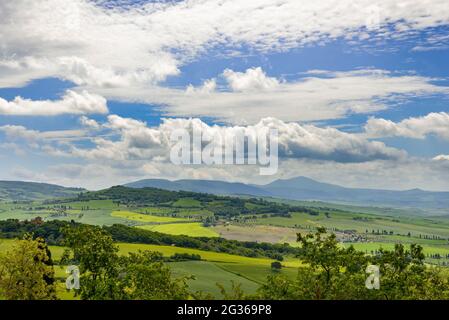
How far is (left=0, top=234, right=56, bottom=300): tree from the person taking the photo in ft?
159

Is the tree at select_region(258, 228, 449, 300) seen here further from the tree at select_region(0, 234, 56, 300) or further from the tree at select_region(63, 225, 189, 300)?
the tree at select_region(0, 234, 56, 300)

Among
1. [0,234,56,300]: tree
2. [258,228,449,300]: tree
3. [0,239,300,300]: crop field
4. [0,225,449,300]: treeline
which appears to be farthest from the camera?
[0,239,300,300]: crop field

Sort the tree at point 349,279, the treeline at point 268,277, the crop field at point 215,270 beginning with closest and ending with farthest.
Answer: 1. the tree at point 349,279
2. the treeline at point 268,277
3. the crop field at point 215,270

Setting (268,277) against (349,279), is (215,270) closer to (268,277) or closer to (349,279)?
(268,277)

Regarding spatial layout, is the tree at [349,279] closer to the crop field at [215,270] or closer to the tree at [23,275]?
the tree at [23,275]

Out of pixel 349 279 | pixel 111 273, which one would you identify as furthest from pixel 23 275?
pixel 349 279

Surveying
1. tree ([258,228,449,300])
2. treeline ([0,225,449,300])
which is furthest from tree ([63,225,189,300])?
tree ([258,228,449,300])

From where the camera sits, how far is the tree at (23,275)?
48438 millimetres

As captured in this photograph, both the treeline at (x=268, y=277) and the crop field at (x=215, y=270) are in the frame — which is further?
the crop field at (x=215, y=270)

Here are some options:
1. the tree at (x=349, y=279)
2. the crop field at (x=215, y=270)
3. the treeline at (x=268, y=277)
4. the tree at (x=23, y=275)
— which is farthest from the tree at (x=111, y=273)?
the crop field at (x=215, y=270)

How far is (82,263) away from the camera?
50.6 m
